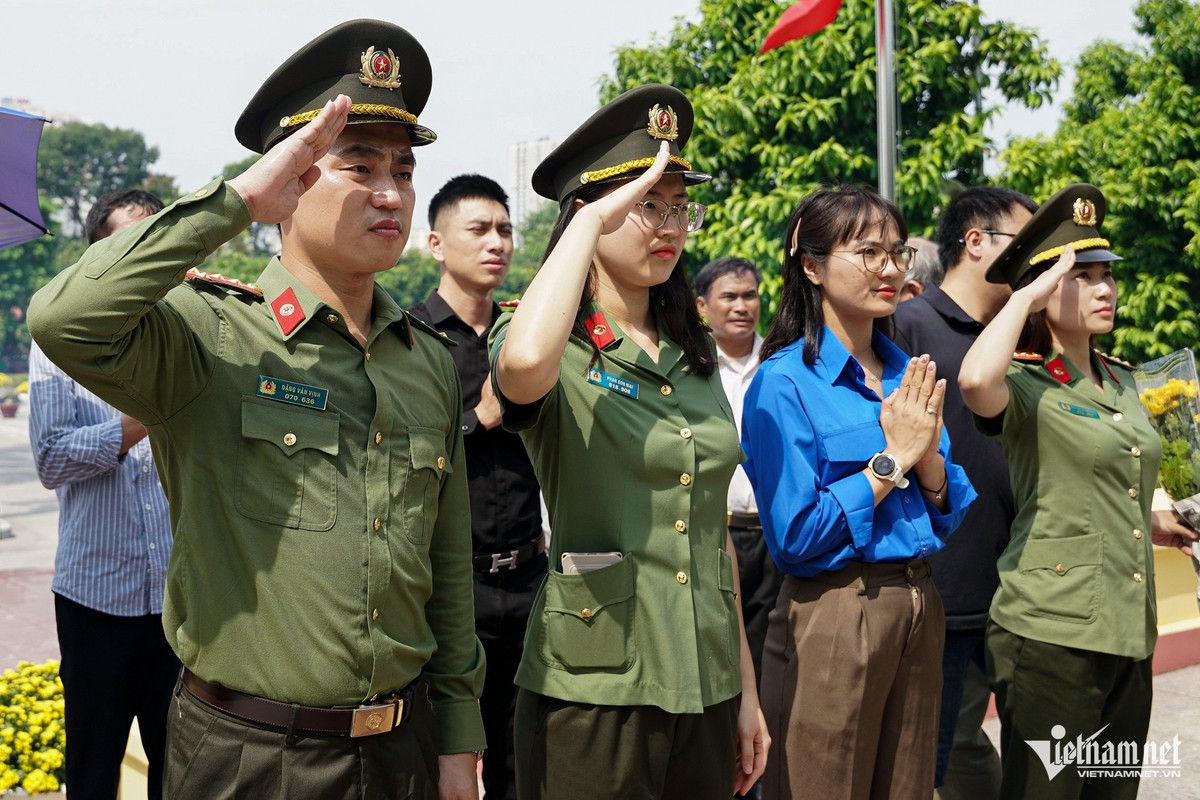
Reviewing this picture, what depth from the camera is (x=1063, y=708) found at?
3164 millimetres

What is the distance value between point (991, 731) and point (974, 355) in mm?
2712

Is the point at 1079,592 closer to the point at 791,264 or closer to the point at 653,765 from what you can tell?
the point at 791,264

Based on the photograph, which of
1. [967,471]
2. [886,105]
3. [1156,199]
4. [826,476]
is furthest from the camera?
[1156,199]

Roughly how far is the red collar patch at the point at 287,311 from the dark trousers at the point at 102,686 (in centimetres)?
153

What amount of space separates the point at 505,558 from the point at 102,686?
3.80 feet

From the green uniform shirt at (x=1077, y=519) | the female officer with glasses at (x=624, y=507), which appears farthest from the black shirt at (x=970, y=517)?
the female officer with glasses at (x=624, y=507)

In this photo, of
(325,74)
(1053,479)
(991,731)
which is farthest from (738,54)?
(325,74)

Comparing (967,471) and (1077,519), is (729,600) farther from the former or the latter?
(967,471)

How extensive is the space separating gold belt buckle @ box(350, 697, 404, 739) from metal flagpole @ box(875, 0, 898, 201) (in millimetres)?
4428

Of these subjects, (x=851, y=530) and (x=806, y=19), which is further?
(x=806, y=19)

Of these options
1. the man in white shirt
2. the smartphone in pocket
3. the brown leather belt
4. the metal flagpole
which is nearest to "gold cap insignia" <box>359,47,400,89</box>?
the smartphone in pocket

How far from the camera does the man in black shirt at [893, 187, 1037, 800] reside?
366cm

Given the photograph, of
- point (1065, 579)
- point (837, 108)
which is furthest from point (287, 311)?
point (837, 108)

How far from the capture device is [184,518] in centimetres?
186
